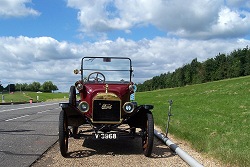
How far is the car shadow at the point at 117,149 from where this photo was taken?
27.7 ft

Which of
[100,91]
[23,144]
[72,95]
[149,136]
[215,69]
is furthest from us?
[215,69]

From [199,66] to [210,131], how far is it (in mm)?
102198

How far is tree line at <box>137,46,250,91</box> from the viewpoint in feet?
298

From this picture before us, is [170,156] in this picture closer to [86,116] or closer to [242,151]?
[242,151]

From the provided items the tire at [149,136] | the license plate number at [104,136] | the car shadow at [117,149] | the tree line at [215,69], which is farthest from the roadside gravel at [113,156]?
the tree line at [215,69]

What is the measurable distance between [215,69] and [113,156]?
9622cm

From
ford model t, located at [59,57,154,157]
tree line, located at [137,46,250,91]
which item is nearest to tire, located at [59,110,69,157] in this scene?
ford model t, located at [59,57,154,157]

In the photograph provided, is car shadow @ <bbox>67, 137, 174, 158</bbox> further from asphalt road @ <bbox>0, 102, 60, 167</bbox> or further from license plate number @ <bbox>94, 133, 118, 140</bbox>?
asphalt road @ <bbox>0, 102, 60, 167</bbox>

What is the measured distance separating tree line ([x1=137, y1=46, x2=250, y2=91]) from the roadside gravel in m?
74.2

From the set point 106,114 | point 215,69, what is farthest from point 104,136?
point 215,69

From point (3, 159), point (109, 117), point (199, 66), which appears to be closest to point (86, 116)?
point (109, 117)

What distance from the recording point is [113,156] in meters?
8.17

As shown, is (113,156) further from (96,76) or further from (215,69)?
(215,69)

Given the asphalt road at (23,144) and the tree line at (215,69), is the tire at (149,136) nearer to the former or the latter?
the asphalt road at (23,144)
